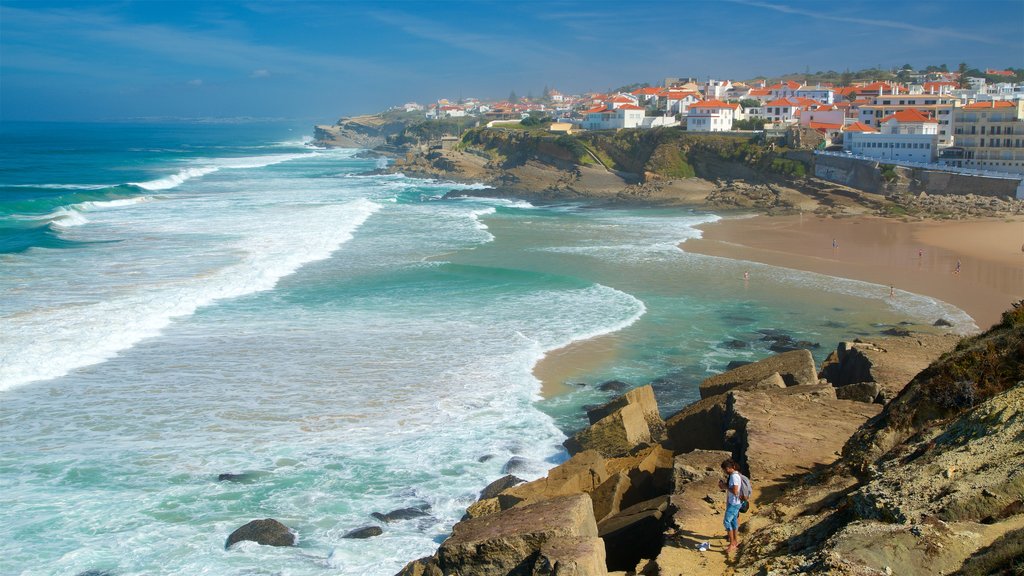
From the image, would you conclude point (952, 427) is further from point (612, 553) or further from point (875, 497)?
point (612, 553)

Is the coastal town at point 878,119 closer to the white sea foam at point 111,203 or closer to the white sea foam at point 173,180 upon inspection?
the white sea foam at point 173,180

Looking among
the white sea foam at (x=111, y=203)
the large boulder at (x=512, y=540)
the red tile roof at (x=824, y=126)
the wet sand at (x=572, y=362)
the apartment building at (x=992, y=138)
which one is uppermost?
the red tile roof at (x=824, y=126)

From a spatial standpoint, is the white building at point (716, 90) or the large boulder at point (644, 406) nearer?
the large boulder at point (644, 406)

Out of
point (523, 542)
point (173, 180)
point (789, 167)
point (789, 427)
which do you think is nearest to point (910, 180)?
point (789, 167)

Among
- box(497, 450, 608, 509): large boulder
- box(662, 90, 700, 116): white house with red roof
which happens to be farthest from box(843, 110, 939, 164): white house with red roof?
box(497, 450, 608, 509): large boulder

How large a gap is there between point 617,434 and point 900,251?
991 inches

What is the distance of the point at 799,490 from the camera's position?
8.73 metres

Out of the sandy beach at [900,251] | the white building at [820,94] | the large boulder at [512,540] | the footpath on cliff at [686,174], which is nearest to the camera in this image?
the large boulder at [512,540]

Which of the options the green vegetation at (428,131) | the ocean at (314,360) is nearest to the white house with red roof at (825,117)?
the ocean at (314,360)

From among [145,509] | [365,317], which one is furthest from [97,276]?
[145,509]

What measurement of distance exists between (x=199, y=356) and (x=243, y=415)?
3898 millimetres

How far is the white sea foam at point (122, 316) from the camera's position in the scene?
56.5 feet

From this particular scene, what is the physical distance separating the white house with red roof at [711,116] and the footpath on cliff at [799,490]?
187 ft

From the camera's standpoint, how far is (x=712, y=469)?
958 centimetres
